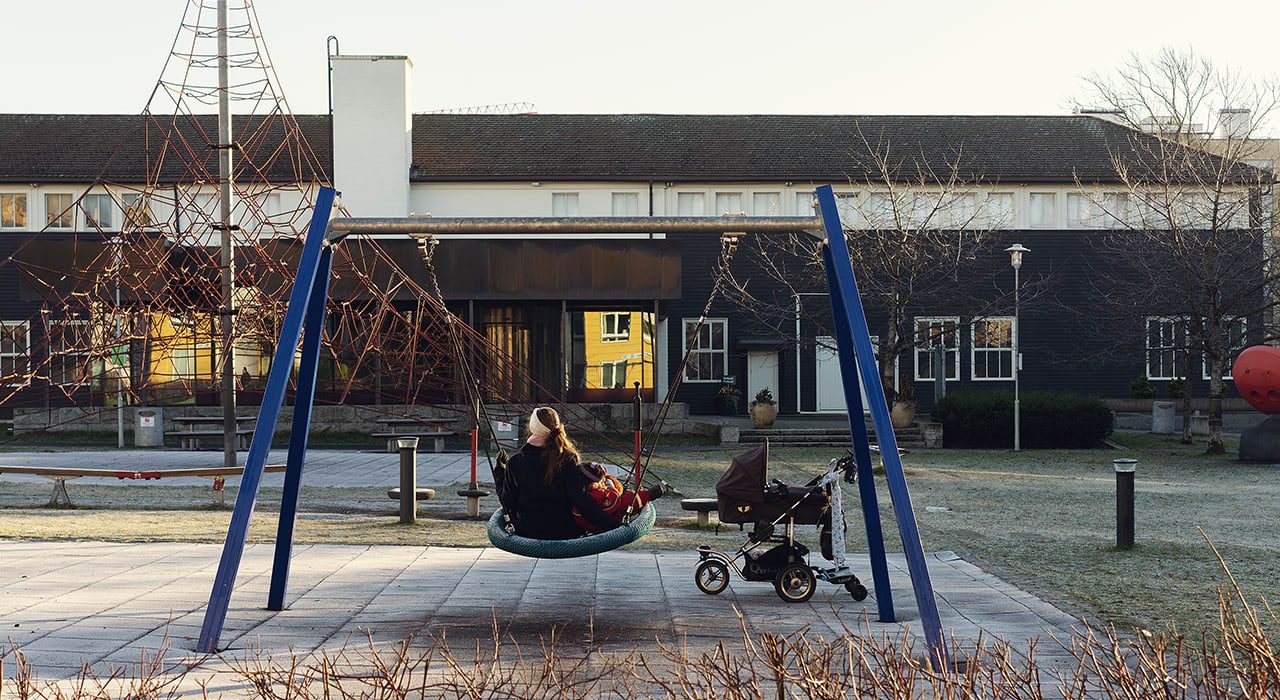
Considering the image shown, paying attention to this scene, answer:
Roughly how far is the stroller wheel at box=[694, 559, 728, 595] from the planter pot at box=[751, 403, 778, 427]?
2043cm

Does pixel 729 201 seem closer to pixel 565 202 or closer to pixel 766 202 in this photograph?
pixel 766 202

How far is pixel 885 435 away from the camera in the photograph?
21.0 ft

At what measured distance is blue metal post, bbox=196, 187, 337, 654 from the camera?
618 centimetres

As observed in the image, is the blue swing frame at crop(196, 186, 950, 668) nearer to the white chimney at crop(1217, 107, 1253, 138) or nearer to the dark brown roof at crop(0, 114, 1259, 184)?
the white chimney at crop(1217, 107, 1253, 138)

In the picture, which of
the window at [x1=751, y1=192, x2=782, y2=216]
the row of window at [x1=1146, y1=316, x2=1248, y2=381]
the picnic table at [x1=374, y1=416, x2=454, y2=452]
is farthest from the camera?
the window at [x1=751, y1=192, x2=782, y2=216]

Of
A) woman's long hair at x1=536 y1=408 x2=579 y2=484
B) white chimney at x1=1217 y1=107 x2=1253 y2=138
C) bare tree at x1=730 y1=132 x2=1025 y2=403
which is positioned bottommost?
woman's long hair at x1=536 y1=408 x2=579 y2=484

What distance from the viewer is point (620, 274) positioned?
27.9 meters

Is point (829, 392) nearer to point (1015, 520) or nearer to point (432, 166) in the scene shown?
point (432, 166)

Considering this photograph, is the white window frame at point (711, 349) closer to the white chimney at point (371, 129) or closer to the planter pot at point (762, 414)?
the planter pot at point (762, 414)

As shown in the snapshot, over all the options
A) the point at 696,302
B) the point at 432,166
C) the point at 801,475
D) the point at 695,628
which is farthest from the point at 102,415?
the point at 695,628

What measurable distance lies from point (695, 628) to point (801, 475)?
13.1m

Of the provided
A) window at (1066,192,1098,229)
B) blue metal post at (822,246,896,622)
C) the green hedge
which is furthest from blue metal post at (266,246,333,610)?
window at (1066,192,1098,229)

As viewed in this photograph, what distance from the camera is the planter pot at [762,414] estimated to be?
1126 inches

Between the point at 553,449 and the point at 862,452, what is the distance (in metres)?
2.04
